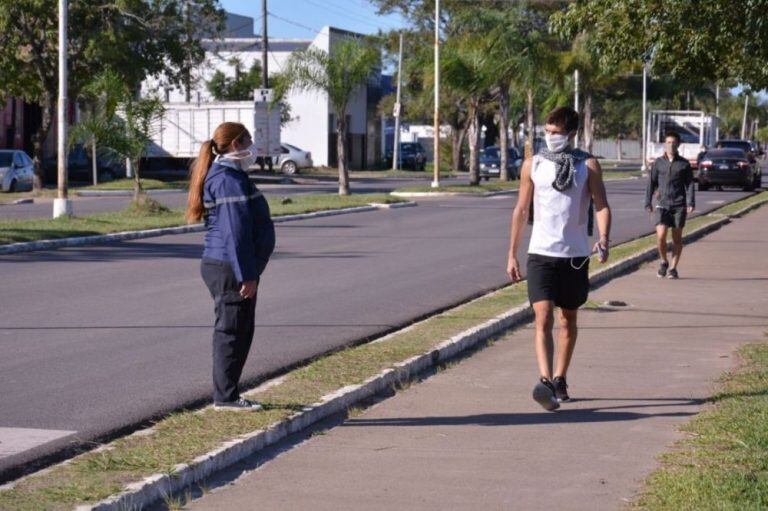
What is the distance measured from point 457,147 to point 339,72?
37387mm

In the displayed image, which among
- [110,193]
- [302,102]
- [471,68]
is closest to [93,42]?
[110,193]

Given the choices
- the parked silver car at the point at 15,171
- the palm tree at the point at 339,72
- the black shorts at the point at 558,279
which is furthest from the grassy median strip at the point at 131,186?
the black shorts at the point at 558,279

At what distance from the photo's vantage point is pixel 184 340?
1193 centimetres

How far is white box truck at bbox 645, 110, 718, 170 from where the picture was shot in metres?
60.2

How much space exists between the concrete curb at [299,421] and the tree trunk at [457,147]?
6553 centimetres

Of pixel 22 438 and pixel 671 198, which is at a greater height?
pixel 671 198

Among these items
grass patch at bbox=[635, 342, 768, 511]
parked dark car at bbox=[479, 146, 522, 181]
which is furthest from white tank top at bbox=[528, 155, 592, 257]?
parked dark car at bbox=[479, 146, 522, 181]

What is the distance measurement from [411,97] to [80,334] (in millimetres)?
68236

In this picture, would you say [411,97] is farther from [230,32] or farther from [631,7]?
[631,7]

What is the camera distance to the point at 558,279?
8922mm

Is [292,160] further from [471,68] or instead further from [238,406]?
[238,406]

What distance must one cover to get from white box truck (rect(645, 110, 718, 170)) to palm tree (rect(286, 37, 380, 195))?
69.0 feet

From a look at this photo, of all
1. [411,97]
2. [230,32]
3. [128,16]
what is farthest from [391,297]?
[230,32]

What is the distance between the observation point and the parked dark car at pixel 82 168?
52469mm
